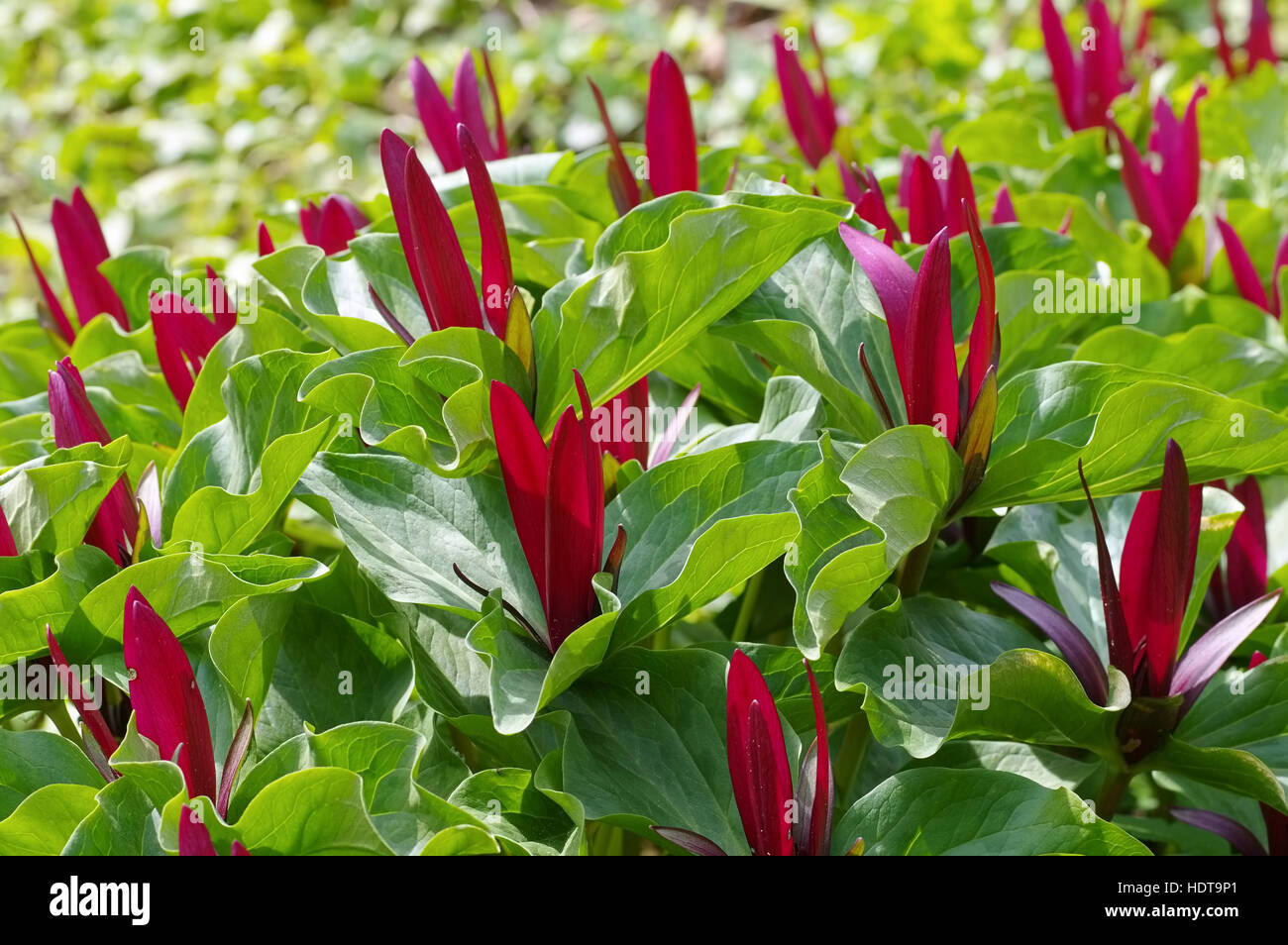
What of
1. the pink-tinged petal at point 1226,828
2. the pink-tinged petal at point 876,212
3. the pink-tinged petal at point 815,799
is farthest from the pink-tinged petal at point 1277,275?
the pink-tinged petal at point 815,799

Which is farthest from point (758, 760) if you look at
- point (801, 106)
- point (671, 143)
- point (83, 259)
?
point (801, 106)

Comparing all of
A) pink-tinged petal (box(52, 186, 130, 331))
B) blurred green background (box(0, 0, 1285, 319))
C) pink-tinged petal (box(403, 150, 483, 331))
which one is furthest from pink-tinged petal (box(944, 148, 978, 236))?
blurred green background (box(0, 0, 1285, 319))

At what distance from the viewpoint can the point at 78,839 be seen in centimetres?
69

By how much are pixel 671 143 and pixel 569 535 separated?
494 mm

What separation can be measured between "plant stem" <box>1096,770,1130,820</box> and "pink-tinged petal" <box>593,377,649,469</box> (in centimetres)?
42

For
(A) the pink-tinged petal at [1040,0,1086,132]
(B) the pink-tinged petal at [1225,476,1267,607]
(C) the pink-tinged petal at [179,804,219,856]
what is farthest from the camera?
(A) the pink-tinged petal at [1040,0,1086,132]

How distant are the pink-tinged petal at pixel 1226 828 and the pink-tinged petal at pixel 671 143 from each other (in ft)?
2.23

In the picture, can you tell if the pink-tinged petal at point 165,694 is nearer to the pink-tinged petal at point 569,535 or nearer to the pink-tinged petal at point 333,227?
the pink-tinged petal at point 569,535

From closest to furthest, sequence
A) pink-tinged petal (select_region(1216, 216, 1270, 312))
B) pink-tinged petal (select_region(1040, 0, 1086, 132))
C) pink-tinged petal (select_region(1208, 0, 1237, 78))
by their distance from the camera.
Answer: pink-tinged petal (select_region(1216, 216, 1270, 312)) → pink-tinged petal (select_region(1040, 0, 1086, 132)) → pink-tinged petal (select_region(1208, 0, 1237, 78))

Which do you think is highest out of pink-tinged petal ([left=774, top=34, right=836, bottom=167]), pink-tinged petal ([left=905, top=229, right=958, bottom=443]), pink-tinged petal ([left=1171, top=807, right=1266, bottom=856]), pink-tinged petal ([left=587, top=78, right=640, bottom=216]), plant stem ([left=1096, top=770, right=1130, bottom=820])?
pink-tinged petal ([left=774, top=34, right=836, bottom=167])

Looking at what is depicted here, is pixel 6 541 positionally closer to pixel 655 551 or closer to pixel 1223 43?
pixel 655 551

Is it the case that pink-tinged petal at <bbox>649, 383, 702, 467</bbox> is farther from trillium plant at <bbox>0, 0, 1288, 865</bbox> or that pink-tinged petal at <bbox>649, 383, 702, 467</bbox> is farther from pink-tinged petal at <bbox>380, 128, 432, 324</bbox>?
pink-tinged petal at <bbox>380, 128, 432, 324</bbox>

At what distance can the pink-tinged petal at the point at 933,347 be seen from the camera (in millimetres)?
766

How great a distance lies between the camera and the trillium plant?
2.42 feet
